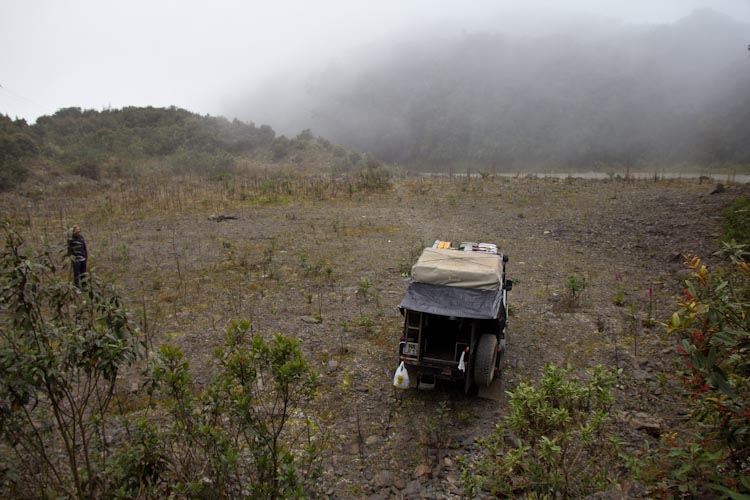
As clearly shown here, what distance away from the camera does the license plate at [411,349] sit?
619 cm

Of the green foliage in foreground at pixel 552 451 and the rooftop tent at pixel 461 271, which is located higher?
the rooftop tent at pixel 461 271

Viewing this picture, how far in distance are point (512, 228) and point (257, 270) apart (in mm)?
9494

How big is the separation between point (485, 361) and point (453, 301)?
0.90 meters

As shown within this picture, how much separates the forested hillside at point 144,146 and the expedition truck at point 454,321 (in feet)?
77.3

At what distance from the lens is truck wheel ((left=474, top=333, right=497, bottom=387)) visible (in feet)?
19.9

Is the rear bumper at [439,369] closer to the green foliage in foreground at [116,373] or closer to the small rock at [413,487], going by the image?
the small rock at [413,487]

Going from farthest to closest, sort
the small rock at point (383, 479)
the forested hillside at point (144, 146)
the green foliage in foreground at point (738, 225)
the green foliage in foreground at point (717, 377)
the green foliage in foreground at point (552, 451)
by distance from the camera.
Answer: the forested hillside at point (144, 146), the green foliage in foreground at point (738, 225), the small rock at point (383, 479), the green foliage in foreground at point (552, 451), the green foliage in foreground at point (717, 377)

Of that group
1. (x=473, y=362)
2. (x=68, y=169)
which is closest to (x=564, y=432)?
(x=473, y=362)

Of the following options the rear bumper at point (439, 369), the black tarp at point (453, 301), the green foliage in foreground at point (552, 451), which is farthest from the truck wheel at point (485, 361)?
the green foliage in foreground at point (552, 451)

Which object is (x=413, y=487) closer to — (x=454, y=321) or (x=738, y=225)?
(x=454, y=321)

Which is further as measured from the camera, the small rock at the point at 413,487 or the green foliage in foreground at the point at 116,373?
the small rock at the point at 413,487

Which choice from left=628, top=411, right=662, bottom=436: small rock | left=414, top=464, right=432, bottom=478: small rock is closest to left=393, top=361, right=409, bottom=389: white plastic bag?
left=414, top=464, right=432, bottom=478: small rock

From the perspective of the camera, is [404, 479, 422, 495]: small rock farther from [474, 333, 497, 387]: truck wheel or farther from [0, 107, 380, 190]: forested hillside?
[0, 107, 380, 190]: forested hillside

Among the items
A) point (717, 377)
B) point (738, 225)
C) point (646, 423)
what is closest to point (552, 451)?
point (717, 377)
